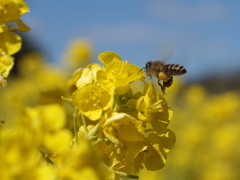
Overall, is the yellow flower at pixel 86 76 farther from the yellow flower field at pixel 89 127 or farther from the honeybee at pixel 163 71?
the honeybee at pixel 163 71

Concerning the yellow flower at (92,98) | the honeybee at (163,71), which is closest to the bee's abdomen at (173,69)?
the honeybee at (163,71)

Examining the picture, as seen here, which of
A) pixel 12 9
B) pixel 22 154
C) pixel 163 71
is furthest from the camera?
pixel 163 71

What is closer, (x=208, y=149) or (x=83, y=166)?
(x=83, y=166)

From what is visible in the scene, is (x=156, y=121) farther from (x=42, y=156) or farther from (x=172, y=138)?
(x=42, y=156)

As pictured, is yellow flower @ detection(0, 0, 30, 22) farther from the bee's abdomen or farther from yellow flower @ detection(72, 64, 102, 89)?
the bee's abdomen

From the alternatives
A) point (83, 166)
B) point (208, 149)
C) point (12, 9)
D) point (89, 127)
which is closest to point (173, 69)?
point (89, 127)

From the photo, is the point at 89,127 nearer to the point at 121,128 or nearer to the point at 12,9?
the point at 121,128

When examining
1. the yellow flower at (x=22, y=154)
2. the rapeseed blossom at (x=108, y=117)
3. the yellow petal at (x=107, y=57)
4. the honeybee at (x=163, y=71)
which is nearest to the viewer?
the yellow flower at (x=22, y=154)

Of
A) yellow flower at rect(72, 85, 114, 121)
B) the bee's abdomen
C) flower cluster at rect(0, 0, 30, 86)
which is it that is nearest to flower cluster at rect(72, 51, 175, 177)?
yellow flower at rect(72, 85, 114, 121)
